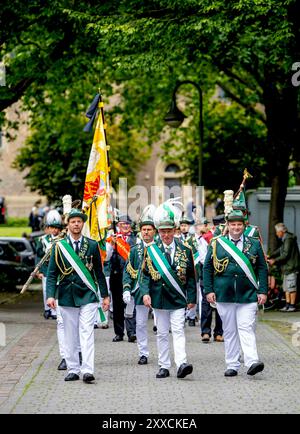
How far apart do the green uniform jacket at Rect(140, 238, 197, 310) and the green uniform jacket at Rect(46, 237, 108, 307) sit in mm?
540

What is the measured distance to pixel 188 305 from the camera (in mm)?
12438

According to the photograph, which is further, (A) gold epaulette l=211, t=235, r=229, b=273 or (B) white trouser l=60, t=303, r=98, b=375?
(A) gold epaulette l=211, t=235, r=229, b=273

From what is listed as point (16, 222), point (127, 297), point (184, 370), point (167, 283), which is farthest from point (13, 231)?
point (184, 370)

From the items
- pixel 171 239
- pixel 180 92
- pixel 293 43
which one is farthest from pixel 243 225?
pixel 180 92

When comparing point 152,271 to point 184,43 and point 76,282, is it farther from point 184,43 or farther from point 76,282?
point 184,43

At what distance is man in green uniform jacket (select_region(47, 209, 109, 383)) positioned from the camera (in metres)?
12.1

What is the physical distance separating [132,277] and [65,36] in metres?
12.9

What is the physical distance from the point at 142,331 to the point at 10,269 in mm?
17525

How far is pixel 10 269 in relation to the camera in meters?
31.0

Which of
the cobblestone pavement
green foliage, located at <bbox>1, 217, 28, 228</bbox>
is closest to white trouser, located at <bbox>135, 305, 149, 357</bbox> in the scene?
the cobblestone pavement

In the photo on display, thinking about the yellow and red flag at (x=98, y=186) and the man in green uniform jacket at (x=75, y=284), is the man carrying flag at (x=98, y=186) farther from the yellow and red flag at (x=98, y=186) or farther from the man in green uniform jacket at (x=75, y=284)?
the man in green uniform jacket at (x=75, y=284)

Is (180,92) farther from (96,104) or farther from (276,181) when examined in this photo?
(96,104)

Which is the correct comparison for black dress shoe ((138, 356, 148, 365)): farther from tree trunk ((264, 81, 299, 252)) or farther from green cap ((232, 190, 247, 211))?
tree trunk ((264, 81, 299, 252))

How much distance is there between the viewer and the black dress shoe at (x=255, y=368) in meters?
12.0
